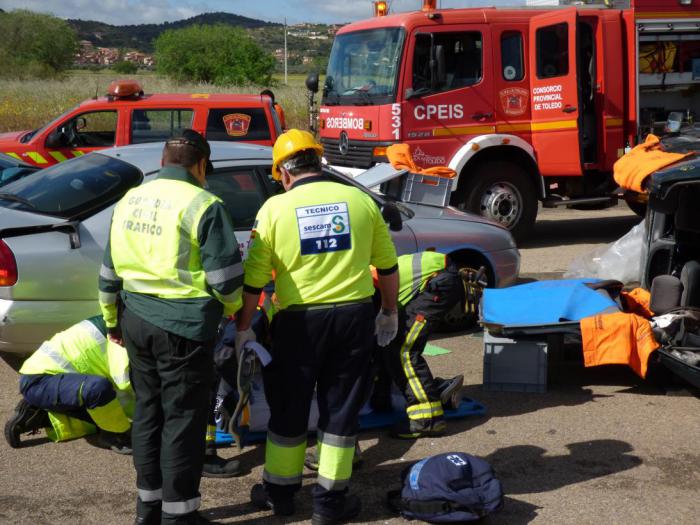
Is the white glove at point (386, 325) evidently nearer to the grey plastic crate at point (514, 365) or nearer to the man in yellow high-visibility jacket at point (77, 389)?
the man in yellow high-visibility jacket at point (77, 389)

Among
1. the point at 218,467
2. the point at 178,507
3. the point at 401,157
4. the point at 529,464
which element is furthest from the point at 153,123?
the point at 178,507

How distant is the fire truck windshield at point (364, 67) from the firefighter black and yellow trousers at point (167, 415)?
23.9 ft

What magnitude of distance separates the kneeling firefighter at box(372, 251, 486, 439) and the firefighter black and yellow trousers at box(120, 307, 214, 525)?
1.62 m

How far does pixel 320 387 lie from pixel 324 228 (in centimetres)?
74

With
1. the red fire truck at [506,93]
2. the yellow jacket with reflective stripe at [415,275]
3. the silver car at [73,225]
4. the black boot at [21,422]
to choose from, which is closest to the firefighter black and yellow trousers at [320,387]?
the yellow jacket with reflective stripe at [415,275]

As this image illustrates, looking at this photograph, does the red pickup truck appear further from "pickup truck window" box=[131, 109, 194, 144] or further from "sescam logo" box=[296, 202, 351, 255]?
"sescam logo" box=[296, 202, 351, 255]

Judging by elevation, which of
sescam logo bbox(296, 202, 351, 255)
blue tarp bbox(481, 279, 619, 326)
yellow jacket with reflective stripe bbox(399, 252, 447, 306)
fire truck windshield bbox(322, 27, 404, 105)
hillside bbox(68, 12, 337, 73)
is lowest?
blue tarp bbox(481, 279, 619, 326)

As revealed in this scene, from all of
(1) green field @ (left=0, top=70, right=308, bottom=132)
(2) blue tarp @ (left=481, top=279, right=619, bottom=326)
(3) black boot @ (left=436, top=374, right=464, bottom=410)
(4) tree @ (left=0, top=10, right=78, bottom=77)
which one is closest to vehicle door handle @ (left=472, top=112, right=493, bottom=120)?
(2) blue tarp @ (left=481, top=279, right=619, bottom=326)

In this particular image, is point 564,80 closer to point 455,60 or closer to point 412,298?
point 455,60

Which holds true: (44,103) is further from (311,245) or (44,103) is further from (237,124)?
(311,245)

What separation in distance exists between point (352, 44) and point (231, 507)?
8063 mm

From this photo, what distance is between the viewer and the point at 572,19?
10797 millimetres

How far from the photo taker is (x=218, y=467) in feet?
15.8

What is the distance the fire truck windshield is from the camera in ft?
35.5
